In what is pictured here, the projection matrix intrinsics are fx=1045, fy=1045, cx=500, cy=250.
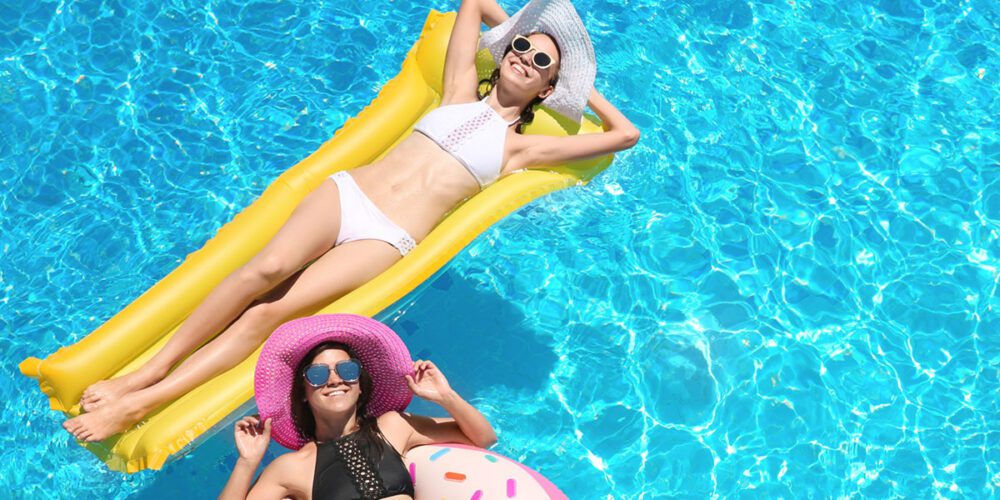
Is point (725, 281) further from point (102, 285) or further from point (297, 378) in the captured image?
point (102, 285)

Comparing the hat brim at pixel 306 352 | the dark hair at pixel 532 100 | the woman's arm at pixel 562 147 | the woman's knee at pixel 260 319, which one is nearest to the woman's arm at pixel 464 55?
the dark hair at pixel 532 100

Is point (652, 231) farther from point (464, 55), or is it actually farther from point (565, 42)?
point (464, 55)

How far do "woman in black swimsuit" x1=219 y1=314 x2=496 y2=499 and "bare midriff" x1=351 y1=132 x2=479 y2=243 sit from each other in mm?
746

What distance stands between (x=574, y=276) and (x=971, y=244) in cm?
203

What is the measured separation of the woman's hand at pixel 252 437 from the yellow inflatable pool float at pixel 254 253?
219 millimetres

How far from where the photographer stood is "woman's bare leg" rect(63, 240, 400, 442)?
386 centimetres

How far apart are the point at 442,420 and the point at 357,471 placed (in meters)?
0.43

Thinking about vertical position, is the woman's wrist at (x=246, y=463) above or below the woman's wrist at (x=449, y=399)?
above

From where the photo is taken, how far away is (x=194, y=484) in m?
4.46

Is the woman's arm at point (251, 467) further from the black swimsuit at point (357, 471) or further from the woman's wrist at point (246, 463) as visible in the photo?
the black swimsuit at point (357, 471)

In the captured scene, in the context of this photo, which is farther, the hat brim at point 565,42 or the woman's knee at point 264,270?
the hat brim at point 565,42

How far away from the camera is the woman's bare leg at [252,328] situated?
386cm

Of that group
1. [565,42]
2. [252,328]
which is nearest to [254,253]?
[252,328]

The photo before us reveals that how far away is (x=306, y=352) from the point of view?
145 inches
